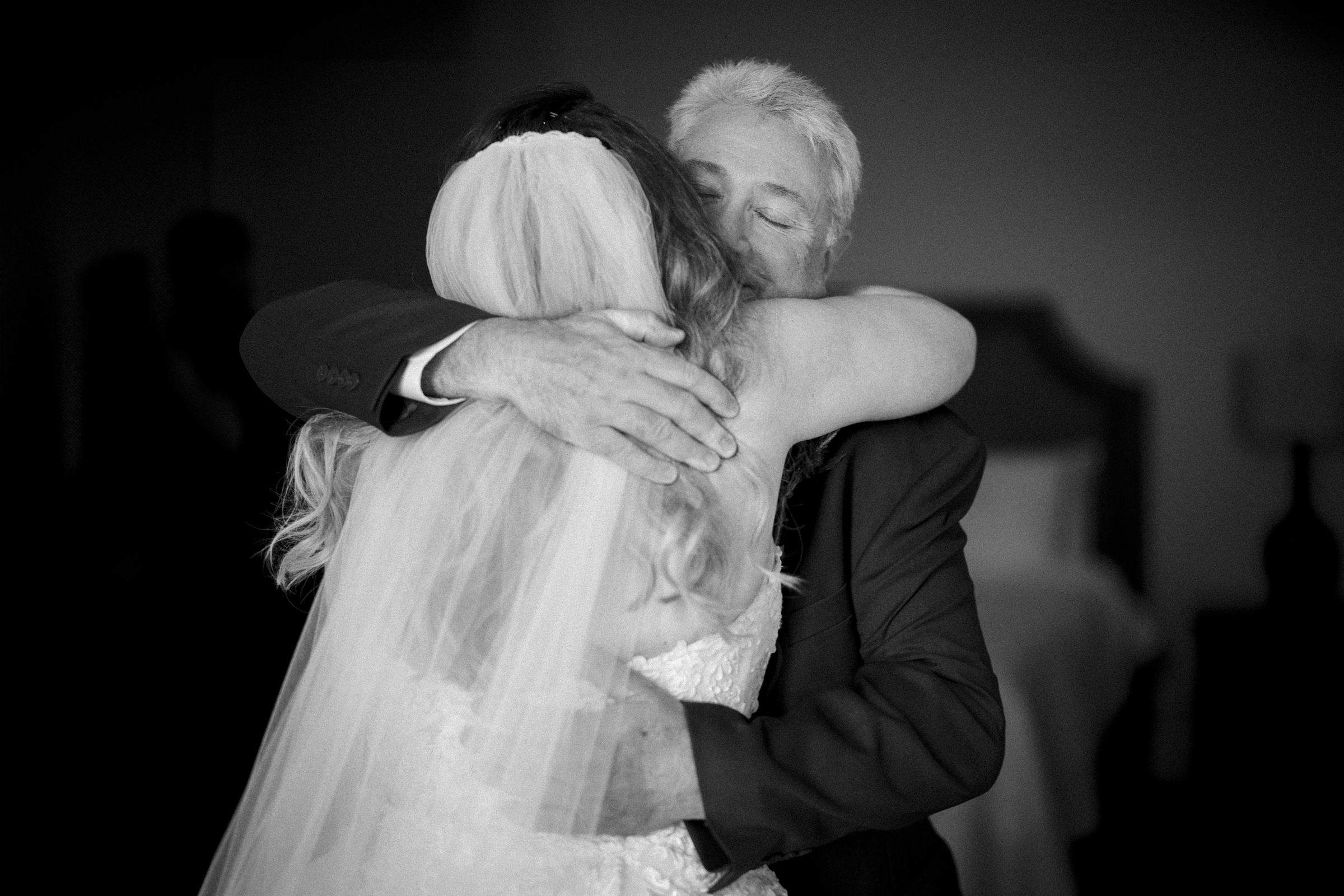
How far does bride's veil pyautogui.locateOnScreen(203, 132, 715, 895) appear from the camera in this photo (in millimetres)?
1013

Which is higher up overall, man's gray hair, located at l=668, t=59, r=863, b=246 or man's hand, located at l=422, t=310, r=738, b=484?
man's gray hair, located at l=668, t=59, r=863, b=246

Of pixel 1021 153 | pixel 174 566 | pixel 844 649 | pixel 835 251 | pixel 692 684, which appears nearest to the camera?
pixel 692 684

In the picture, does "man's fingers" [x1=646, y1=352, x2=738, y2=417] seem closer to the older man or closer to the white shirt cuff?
the older man

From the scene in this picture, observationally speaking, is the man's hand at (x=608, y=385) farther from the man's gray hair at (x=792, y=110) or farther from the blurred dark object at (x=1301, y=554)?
the blurred dark object at (x=1301, y=554)

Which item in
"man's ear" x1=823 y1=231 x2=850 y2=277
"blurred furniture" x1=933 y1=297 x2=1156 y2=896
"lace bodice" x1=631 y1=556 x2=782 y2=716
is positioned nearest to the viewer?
"lace bodice" x1=631 y1=556 x2=782 y2=716

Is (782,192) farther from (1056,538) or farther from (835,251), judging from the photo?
(1056,538)

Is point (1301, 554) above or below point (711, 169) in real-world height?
below

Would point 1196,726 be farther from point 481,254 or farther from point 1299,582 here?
point 481,254

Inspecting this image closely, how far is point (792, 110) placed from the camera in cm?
149

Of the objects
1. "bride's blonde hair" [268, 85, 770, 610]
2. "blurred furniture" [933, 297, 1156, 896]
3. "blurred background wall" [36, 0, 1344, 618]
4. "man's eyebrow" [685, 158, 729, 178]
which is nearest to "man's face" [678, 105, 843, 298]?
"man's eyebrow" [685, 158, 729, 178]

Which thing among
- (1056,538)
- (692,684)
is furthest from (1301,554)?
(692,684)

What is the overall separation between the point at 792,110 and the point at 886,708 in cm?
77

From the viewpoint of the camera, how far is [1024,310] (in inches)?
116

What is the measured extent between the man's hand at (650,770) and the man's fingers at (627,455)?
0.63 ft
